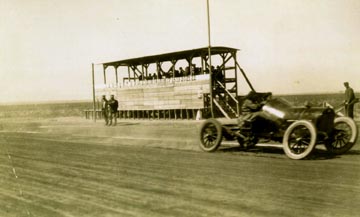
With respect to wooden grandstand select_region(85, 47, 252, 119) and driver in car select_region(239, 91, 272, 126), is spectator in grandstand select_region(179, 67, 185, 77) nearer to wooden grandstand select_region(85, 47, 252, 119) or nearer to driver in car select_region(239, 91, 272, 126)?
wooden grandstand select_region(85, 47, 252, 119)

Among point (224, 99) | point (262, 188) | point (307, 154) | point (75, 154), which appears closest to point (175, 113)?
point (224, 99)

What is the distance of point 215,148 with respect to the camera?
502 inches

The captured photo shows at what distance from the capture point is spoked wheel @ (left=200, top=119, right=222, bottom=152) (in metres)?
12.7

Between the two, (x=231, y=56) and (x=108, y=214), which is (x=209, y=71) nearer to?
(x=231, y=56)

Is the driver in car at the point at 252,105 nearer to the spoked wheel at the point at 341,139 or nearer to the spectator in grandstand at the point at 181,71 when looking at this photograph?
the spoked wheel at the point at 341,139

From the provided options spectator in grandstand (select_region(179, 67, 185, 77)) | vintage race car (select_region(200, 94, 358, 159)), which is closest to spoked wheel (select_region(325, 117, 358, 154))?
vintage race car (select_region(200, 94, 358, 159))

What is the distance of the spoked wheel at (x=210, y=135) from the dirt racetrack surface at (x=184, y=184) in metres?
0.32

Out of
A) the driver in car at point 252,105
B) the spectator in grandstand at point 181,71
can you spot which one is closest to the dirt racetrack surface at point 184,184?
the driver in car at point 252,105

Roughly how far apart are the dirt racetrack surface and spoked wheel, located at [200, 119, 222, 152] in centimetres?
32

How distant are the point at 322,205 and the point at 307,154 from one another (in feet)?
13.8

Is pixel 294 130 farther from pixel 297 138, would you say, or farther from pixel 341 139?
pixel 341 139

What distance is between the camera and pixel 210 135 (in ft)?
43.2

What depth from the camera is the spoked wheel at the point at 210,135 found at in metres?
12.7

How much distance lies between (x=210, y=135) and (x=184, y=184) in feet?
17.1
